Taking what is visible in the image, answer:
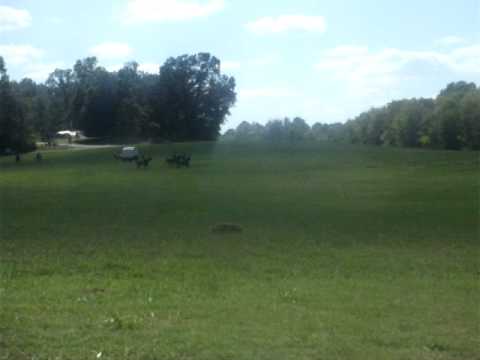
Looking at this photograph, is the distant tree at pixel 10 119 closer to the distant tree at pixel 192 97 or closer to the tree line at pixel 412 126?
the tree line at pixel 412 126

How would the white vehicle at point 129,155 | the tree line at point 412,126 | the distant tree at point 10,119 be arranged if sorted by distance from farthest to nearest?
the tree line at point 412,126 < the distant tree at point 10,119 < the white vehicle at point 129,155

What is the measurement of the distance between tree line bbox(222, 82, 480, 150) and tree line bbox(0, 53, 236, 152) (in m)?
6.44

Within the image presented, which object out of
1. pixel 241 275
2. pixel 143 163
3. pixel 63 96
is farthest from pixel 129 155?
pixel 241 275

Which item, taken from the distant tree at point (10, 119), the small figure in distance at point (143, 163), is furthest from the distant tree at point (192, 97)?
the small figure in distance at point (143, 163)

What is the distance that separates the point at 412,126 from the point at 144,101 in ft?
128

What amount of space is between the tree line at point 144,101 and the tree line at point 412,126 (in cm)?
644

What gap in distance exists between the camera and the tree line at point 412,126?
8731 cm

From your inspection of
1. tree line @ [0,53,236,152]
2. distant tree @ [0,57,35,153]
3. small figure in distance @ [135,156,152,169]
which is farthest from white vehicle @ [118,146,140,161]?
tree line @ [0,53,236,152]

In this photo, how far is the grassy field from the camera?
24.1 feet

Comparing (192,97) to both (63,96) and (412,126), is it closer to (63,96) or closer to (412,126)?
(63,96)

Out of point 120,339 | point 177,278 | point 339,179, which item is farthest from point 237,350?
point 339,179

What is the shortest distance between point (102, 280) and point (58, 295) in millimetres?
1642

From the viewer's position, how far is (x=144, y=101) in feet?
365

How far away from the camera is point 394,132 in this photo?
114 metres
